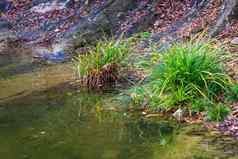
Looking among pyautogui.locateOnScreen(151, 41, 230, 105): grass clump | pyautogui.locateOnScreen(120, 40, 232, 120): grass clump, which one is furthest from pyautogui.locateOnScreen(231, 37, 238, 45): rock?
pyautogui.locateOnScreen(151, 41, 230, 105): grass clump

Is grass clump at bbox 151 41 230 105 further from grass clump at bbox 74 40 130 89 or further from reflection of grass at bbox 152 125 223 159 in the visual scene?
grass clump at bbox 74 40 130 89

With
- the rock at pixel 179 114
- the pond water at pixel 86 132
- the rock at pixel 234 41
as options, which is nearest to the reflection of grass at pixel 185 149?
the pond water at pixel 86 132

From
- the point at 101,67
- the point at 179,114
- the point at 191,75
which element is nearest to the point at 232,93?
the point at 191,75

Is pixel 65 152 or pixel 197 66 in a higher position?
pixel 197 66

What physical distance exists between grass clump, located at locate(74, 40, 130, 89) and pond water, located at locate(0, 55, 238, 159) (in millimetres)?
349

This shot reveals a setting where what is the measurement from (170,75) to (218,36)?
3624mm

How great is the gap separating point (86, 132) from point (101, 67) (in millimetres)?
3024

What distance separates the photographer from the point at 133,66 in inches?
453

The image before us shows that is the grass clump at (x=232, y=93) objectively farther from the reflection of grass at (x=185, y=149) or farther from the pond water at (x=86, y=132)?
the reflection of grass at (x=185, y=149)

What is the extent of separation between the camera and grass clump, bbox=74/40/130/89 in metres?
11.1

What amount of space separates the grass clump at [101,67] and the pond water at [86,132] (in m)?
0.35

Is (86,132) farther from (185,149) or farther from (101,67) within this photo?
(101,67)

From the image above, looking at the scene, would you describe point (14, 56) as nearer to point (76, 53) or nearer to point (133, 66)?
point (76, 53)

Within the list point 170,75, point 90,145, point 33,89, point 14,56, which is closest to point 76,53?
point 14,56
